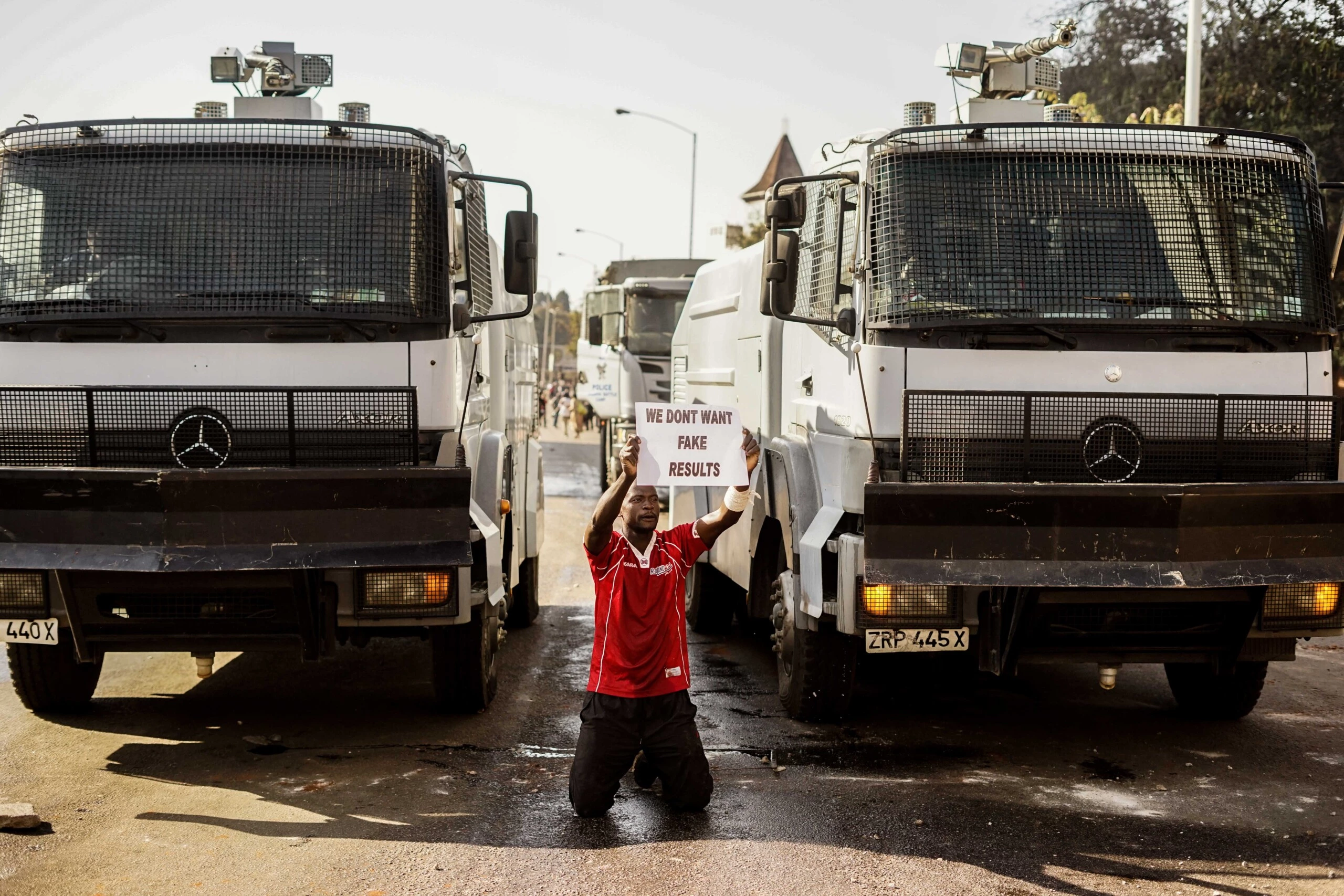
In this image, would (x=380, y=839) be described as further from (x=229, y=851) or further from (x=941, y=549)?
(x=941, y=549)

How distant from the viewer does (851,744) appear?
22.9 ft

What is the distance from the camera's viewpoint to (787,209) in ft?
22.0

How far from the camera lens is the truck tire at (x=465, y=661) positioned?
23.6 feet

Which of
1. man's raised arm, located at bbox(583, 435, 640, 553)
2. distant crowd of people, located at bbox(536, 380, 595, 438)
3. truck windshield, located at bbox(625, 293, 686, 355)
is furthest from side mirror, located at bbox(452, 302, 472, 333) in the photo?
distant crowd of people, located at bbox(536, 380, 595, 438)

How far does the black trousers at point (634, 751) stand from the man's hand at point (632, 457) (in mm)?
926

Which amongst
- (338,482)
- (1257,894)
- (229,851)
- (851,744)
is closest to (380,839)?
(229,851)

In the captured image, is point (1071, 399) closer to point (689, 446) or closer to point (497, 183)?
point (689, 446)

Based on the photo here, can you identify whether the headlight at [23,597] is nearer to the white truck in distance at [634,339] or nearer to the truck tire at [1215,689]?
the truck tire at [1215,689]

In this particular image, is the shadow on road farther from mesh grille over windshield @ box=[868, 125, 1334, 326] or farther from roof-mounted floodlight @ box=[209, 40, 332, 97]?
roof-mounted floodlight @ box=[209, 40, 332, 97]

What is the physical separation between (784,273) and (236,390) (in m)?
2.58

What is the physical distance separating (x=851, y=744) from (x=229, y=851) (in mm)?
3036

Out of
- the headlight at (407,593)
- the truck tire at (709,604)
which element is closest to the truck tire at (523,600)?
the truck tire at (709,604)

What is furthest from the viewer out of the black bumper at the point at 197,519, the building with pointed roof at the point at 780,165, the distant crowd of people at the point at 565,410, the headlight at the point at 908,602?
the building with pointed roof at the point at 780,165

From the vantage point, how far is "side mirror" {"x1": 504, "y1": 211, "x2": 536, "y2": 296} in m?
7.23
